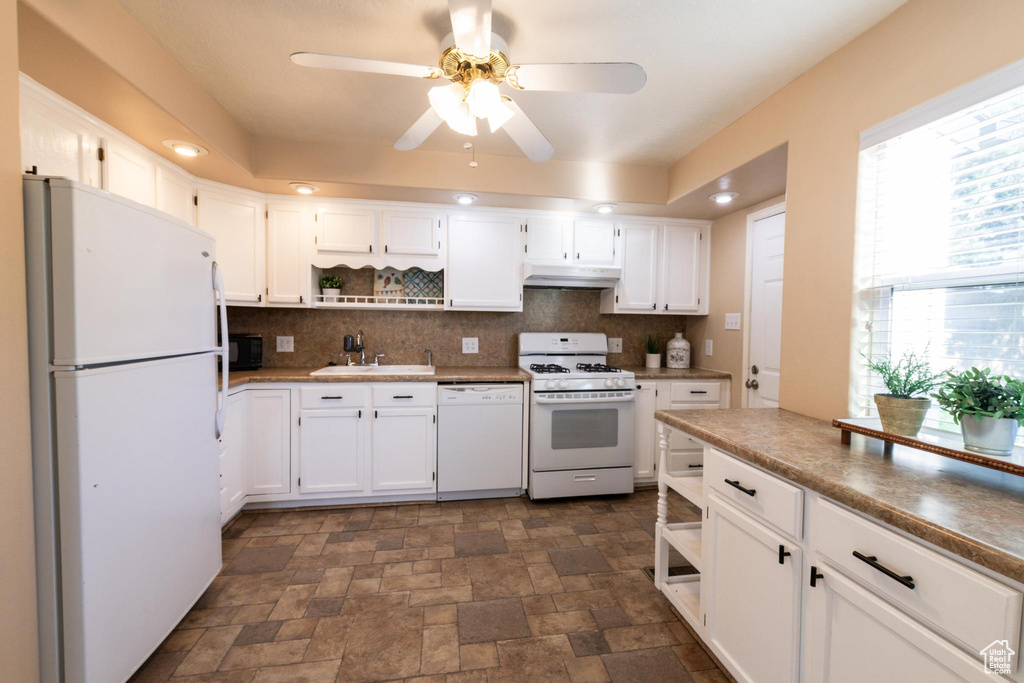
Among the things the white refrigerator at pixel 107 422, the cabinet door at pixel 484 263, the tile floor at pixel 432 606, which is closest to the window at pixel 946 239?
the tile floor at pixel 432 606

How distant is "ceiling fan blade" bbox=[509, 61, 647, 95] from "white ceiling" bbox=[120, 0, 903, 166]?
11.8 inches

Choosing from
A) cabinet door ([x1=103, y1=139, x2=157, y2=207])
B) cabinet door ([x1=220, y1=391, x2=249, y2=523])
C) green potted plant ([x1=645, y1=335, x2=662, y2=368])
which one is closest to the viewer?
cabinet door ([x1=103, y1=139, x2=157, y2=207])

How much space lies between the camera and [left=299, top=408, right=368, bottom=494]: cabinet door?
2.79 meters

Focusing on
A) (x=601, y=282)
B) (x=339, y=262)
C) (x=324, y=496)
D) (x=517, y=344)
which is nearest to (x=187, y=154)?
(x=339, y=262)

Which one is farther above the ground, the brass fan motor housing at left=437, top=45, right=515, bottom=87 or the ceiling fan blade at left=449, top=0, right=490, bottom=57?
the brass fan motor housing at left=437, top=45, right=515, bottom=87

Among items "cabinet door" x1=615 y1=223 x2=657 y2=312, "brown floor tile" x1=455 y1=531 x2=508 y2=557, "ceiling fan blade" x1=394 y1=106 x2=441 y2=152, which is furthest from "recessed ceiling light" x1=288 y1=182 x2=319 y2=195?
"brown floor tile" x1=455 y1=531 x2=508 y2=557

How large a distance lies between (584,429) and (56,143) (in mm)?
3126

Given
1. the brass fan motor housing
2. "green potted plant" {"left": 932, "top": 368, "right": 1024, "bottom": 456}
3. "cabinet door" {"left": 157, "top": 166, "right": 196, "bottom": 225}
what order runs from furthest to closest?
"cabinet door" {"left": 157, "top": 166, "right": 196, "bottom": 225} → the brass fan motor housing → "green potted plant" {"left": 932, "top": 368, "right": 1024, "bottom": 456}

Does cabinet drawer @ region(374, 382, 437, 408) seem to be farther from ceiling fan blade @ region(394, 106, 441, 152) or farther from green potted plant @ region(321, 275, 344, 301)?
ceiling fan blade @ region(394, 106, 441, 152)

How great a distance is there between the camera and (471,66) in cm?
147

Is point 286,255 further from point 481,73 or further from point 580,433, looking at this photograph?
point 580,433

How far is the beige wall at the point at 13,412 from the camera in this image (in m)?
1.11

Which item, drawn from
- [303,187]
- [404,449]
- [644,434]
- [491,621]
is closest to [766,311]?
[644,434]

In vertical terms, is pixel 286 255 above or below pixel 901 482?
above
